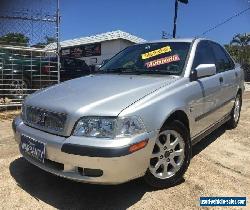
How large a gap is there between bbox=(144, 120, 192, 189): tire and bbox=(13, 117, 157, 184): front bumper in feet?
0.96

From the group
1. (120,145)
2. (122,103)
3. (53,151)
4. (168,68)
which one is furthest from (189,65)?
(53,151)

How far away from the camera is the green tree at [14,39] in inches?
361

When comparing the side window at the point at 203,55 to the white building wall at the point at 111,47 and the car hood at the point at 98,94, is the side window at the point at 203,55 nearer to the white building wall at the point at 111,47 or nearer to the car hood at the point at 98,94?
the car hood at the point at 98,94

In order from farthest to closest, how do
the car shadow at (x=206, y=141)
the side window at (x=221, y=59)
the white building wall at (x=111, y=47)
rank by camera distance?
1. the white building wall at (x=111, y=47)
2. the side window at (x=221, y=59)
3. the car shadow at (x=206, y=141)

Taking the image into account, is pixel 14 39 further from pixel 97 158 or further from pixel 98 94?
pixel 97 158

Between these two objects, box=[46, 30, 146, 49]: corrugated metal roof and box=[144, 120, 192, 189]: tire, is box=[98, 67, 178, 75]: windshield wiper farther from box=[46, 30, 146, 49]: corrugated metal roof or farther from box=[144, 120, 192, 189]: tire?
box=[46, 30, 146, 49]: corrugated metal roof

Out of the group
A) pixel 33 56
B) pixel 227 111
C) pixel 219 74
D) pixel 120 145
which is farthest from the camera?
pixel 33 56

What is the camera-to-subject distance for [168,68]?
4.25 meters

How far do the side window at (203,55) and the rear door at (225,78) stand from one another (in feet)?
0.69

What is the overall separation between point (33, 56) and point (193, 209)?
6.56 metres

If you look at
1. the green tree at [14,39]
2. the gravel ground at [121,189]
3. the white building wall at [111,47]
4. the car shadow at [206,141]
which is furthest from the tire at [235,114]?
the white building wall at [111,47]

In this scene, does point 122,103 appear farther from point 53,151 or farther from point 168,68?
point 168,68

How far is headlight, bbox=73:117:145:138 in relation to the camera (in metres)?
3.08

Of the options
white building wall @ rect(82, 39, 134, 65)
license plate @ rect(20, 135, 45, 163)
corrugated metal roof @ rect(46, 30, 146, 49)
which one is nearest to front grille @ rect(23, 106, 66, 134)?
license plate @ rect(20, 135, 45, 163)
